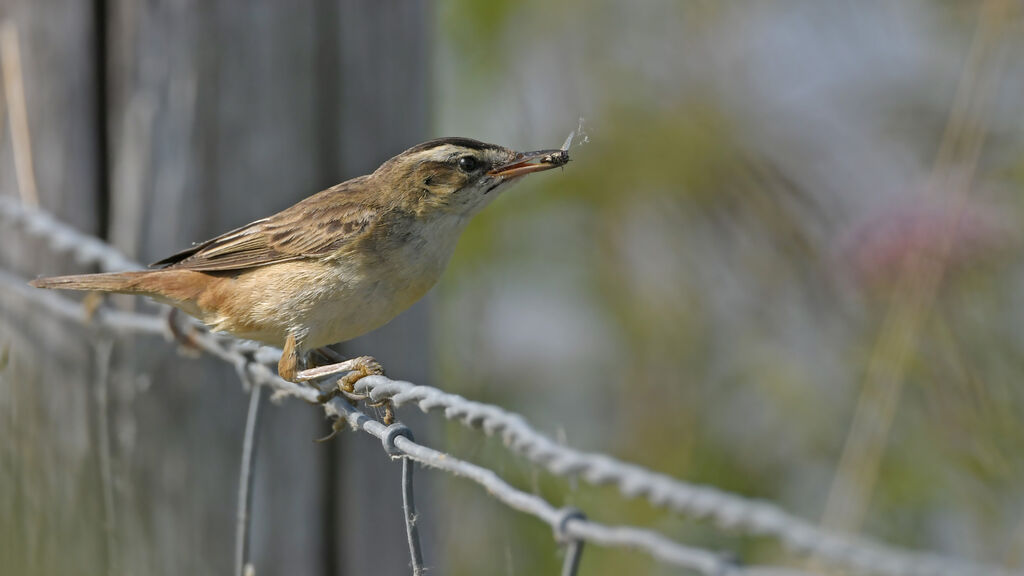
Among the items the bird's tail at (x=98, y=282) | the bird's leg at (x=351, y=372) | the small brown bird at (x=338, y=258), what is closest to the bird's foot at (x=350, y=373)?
the bird's leg at (x=351, y=372)

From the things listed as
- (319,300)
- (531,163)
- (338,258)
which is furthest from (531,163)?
(319,300)

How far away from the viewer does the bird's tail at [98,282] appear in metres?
3.84

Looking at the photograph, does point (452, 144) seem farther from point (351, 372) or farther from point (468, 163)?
point (351, 372)

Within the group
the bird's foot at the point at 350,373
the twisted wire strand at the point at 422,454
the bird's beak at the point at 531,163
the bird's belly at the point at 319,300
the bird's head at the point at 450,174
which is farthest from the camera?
the bird's head at the point at 450,174

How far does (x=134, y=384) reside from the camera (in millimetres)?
3867

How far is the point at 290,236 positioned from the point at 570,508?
243 centimetres

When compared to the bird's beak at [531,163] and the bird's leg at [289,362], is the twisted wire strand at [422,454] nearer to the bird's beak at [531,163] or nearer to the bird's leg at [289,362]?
the bird's leg at [289,362]

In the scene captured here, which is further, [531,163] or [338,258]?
[531,163]

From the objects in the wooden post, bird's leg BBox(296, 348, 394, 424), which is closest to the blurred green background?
the wooden post

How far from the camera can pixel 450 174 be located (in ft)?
13.1

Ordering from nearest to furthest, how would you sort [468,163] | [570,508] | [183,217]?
[570,508]
[183,217]
[468,163]

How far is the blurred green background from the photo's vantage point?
3.78m

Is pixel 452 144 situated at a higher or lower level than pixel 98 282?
higher

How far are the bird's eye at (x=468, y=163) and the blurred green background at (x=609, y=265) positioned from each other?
0.75ft
